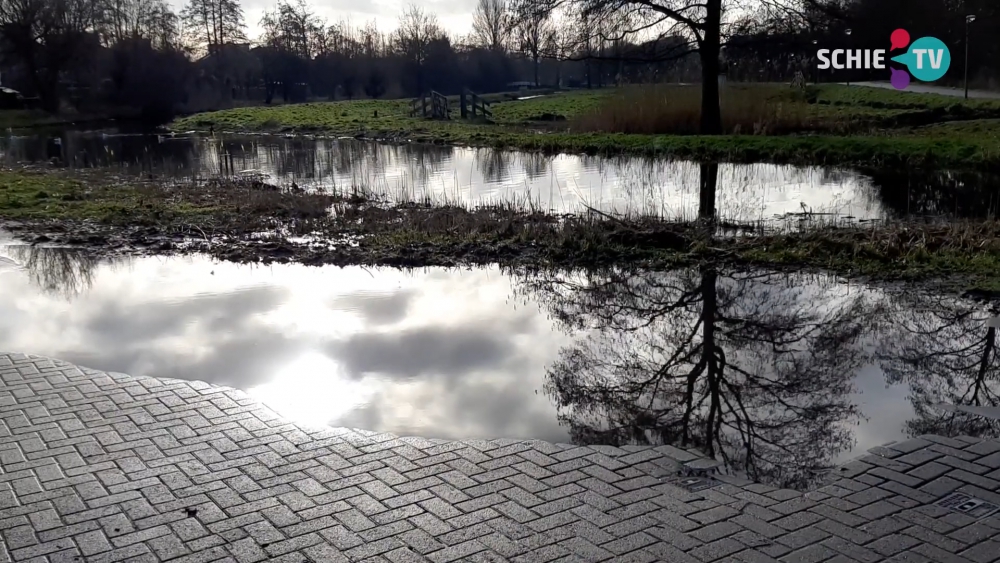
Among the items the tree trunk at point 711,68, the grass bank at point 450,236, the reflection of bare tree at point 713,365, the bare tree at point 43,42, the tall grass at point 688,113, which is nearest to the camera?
the reflection of bare tree at point 713,365

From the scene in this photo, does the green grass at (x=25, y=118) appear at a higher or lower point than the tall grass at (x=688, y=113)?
higher

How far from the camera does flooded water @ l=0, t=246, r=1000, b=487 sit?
17.9 feet

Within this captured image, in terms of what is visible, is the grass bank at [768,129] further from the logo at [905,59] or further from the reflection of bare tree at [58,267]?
the reflection of bare tree at [58,267]

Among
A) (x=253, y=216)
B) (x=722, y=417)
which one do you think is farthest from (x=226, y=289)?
(x=722, y=417)

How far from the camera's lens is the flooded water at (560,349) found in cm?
546

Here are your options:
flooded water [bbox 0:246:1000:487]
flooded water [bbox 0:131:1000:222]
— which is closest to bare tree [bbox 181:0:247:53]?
flooded water [bbox 0:131:1000:222]

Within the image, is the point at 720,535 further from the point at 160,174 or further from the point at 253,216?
the point at 160,174

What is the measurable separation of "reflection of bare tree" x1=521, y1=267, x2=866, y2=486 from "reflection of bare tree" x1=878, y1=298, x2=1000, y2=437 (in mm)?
343

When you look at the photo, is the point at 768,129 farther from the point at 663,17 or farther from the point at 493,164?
the point at 493,164

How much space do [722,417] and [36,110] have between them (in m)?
52.4

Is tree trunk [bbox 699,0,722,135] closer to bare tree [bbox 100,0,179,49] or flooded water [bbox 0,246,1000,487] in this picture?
flooded water [bbox 0,246,1000,487]

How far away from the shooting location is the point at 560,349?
7047mm

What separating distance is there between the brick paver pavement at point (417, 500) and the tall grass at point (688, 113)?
19.9 metres

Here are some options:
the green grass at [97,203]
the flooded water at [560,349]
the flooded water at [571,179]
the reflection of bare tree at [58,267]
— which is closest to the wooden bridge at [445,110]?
the flooded water at [571,179]
